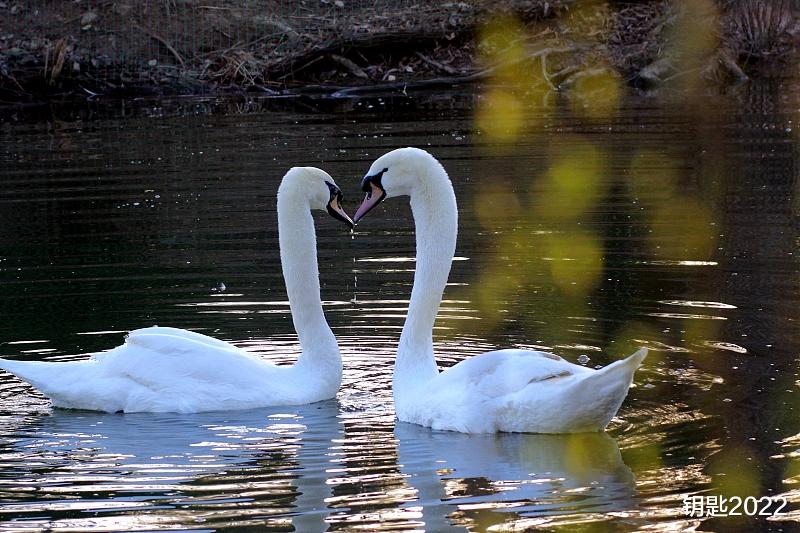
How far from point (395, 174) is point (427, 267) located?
0.58 meters

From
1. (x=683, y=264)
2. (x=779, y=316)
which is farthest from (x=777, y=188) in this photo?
(x=779, y=316)

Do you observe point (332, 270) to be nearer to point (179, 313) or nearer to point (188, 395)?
point (179, 313)

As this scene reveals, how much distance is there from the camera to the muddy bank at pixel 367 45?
24.4m

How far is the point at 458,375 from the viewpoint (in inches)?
289

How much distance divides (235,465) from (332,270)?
4887 millimetres

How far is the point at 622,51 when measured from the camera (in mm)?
25312

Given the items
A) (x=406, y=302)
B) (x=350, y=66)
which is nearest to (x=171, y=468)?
(x=406, y=302)

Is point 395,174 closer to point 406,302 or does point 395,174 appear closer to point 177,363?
point 177,363

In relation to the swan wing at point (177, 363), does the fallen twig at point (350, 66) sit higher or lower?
higher

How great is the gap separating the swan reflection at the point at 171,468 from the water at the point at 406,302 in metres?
0.02

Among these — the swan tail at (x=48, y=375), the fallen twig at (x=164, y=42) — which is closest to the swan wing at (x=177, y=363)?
the swan tail at (x=48, y=375)

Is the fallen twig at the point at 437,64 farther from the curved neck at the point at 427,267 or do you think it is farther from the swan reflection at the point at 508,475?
the swan reflection at the point at 508,475

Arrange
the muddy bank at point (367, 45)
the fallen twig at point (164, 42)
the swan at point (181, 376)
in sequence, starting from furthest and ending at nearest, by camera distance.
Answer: the fallen twig at point (164, 42) → the muddy bank at point (367, 45) → the swan at point (181, 376)

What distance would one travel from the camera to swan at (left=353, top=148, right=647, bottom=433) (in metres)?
6.80
